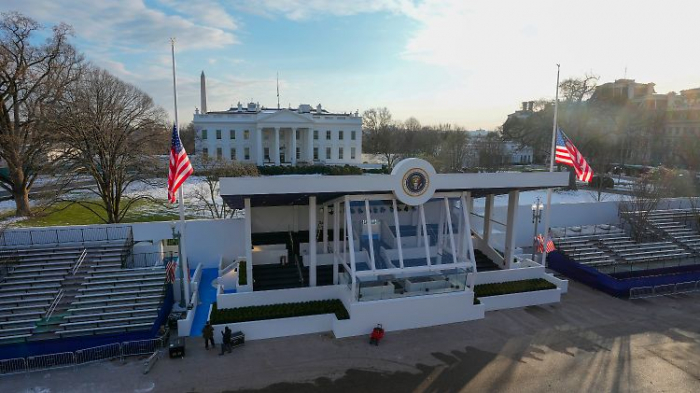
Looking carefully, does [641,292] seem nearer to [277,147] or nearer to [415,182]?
[415,182]

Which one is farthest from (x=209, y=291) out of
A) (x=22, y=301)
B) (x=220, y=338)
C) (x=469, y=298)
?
(x=469, y=298)

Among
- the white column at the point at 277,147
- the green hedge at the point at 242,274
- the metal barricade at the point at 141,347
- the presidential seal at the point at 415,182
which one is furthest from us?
the white column at the point at 277,147

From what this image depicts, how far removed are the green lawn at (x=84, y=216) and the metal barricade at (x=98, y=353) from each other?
1526 centimetres

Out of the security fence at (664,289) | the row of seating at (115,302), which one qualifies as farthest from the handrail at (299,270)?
the security fence at (664,289)

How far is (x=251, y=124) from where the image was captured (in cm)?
6181

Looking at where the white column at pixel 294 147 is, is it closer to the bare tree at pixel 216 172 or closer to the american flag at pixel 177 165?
the bare tree at pixel 216 172

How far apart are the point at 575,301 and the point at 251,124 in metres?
53.4

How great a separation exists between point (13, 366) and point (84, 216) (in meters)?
19.6

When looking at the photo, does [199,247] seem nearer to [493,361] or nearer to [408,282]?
[408,282]

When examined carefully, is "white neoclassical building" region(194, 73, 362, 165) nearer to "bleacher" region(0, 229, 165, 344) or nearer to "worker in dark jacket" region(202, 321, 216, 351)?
"bleacher" region(0, 229, 165, 344)

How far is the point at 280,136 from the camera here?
63.9 metres

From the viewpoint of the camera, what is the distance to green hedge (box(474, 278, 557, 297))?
1784 cm

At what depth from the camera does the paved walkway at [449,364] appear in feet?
39.7

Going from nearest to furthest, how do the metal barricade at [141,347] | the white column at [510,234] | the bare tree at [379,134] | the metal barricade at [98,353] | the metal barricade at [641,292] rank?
the metal barricade at [98,353], the metal barricade at [141,347], the metal barricade at [641,292], the white column at [510,234], the bare tree at [379,134]
